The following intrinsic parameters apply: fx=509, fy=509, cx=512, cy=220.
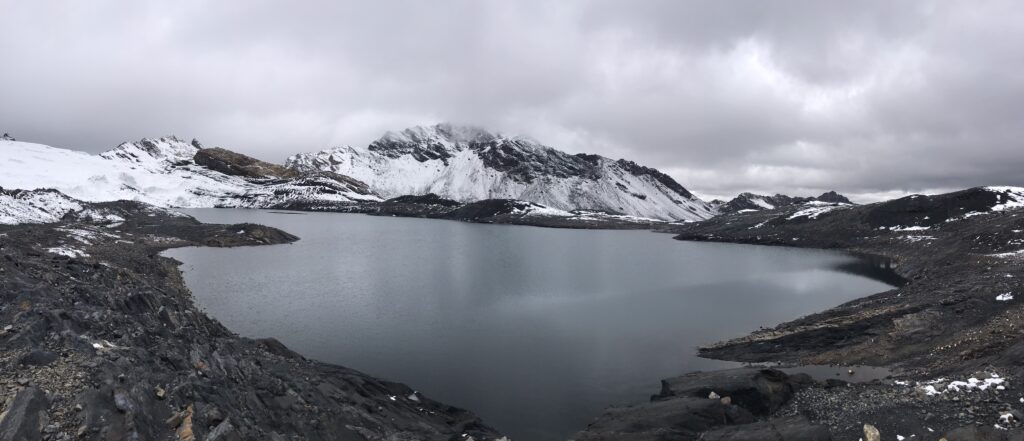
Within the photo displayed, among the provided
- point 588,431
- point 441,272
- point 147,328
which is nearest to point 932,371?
point 588,431

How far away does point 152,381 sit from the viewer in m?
14.6

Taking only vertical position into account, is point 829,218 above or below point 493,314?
above

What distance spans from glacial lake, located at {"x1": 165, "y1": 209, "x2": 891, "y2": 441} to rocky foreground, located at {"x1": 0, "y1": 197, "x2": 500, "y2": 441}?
4.34m

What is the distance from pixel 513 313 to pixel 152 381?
106 ft

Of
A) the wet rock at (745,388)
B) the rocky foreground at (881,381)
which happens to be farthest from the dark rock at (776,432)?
the wet rock at (745,388)

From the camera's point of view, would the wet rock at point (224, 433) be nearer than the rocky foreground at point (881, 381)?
Yes

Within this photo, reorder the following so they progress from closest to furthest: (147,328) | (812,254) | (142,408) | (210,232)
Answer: (142,408) → (147,328) → (210,232) → (812,254)

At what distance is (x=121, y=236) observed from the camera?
75875mm

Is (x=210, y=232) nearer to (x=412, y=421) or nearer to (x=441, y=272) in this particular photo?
(x=441, y=272)

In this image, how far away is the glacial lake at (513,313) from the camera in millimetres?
27734

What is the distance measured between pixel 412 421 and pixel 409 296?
30.2 meters

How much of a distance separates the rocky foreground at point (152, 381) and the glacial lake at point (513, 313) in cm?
434

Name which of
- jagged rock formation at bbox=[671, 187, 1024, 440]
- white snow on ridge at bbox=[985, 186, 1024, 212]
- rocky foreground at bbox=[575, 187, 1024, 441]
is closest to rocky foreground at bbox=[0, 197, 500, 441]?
rocky foreground at bbox=[575, 187, 1024, 441]

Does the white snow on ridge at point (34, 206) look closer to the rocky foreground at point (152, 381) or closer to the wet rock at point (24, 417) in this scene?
the rocky foreground at point (152, 381)
